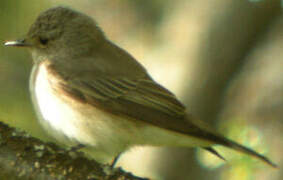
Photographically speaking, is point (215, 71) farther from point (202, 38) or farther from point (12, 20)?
point (12, 20)

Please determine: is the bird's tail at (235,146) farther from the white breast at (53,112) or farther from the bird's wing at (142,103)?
the white breast at (53,112)

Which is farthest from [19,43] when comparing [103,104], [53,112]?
[103,104]

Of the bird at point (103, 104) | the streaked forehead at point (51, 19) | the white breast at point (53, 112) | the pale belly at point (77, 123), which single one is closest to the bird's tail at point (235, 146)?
the bird at point (103, 104)

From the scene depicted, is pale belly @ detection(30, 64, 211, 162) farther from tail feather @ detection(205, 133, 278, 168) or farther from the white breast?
tail feather @ detection(205, 133, 278, 168)

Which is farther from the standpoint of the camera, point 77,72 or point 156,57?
point 156,57

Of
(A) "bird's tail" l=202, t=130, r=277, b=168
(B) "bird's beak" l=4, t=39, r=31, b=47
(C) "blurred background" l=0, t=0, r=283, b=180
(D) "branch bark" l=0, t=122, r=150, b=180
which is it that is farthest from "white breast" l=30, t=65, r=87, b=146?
(C) "blurred background" l=0, t=0, r=283, b=180

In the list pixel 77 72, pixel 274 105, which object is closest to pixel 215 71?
pixel 274 105
